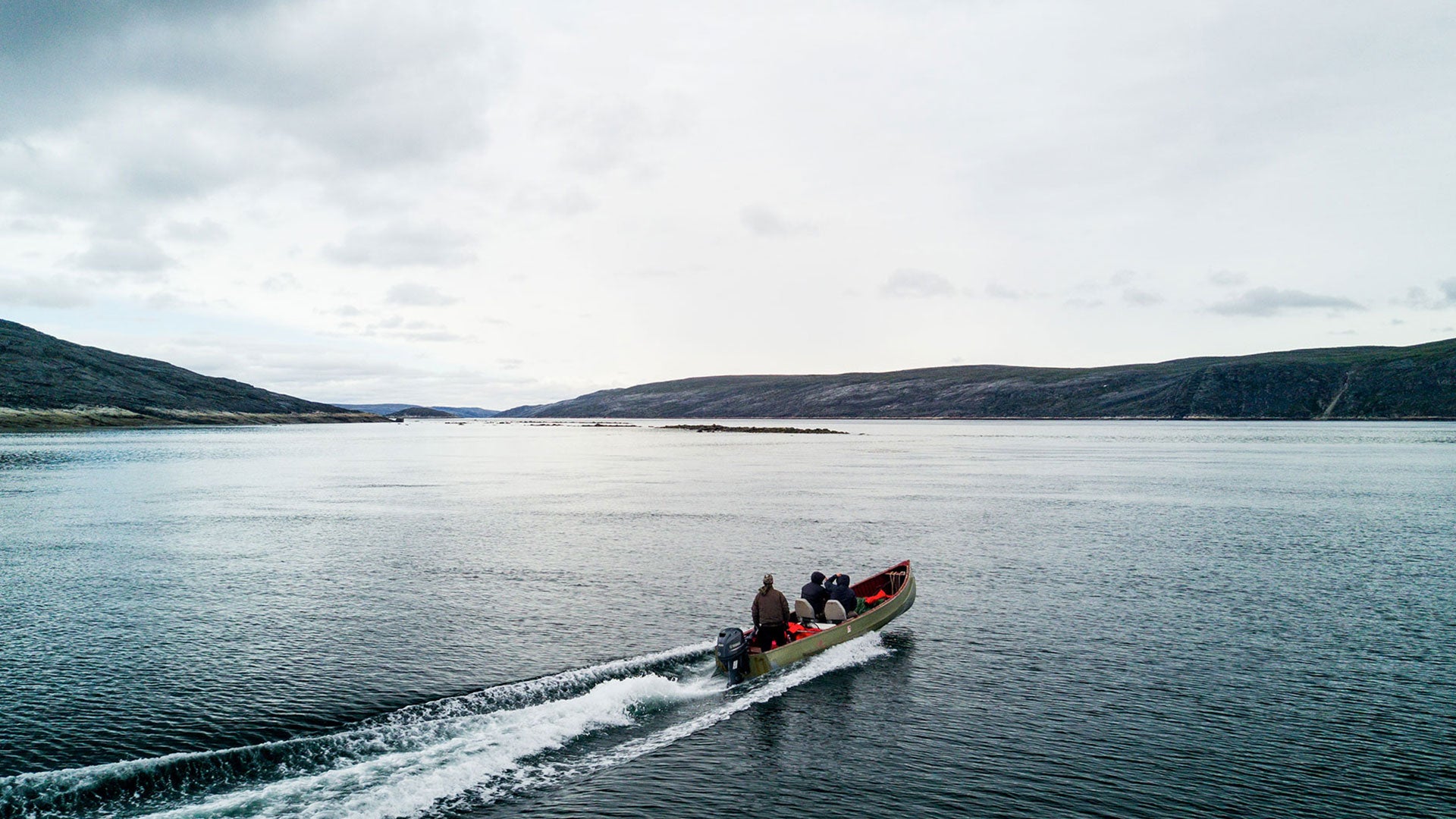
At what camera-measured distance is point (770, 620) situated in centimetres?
2638

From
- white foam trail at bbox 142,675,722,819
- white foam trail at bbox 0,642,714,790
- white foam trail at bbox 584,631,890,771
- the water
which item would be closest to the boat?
white foam trail at bbox 584,631,890,771

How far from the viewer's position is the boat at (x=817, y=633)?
2483 centimetres

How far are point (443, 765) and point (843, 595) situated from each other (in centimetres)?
1598

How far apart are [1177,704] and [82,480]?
10126cm

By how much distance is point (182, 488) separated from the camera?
7888 cm

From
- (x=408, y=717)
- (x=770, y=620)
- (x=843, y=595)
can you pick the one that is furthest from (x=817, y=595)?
(x=408, y=717)

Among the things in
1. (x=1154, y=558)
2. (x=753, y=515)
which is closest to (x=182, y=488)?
(x=753, y=515)

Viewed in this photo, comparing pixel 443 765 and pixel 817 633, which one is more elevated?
pixel 817 633

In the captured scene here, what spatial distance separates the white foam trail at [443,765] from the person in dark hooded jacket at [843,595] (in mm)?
8379

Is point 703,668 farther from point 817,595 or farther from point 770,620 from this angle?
point 817,595

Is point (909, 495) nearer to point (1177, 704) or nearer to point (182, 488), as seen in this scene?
point (1177, 704)

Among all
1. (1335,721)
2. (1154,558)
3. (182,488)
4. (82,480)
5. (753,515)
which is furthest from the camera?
(82,480)

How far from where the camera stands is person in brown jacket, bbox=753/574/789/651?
86.4 ft

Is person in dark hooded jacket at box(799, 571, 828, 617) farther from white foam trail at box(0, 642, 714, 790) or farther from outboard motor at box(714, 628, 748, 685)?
outboard motor at box(714, 628, 748, 685)
